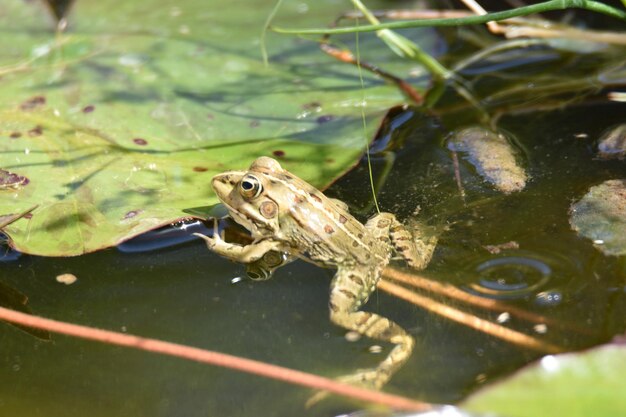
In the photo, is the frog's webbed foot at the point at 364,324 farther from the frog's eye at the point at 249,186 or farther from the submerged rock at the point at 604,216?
the submerged rock at the point at 604,216

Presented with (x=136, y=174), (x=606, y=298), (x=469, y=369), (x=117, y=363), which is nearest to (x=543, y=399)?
(x=469, y=369)

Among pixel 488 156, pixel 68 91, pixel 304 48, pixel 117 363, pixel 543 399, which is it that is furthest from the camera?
pixel 304 48

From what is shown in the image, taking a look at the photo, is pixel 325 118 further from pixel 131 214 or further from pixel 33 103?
pixel 33 103

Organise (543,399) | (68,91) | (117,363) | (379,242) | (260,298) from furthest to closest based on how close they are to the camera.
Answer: (68,91), (379,242), (260,298), (117,363), (543,399)

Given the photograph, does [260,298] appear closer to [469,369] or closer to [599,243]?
[469,369]

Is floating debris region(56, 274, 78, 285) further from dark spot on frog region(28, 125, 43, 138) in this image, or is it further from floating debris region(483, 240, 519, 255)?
floating debris region(483, 240, 519, 255)

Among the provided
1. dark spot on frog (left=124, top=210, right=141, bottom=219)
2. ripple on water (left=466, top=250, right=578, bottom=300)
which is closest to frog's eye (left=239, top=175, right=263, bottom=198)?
dark spot on frog (left=124, top=210, right=141, bottom=219)
